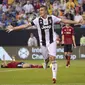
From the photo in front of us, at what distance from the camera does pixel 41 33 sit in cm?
1441

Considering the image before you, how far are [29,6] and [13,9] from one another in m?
1.22

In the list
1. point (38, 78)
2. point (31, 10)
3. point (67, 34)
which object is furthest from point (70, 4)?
point (38, 78)

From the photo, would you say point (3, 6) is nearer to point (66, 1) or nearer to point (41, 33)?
point (66, 1)

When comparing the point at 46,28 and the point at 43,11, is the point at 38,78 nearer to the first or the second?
the point at 46,28

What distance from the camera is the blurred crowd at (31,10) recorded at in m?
31.4

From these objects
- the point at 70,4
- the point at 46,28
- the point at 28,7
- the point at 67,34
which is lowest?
the point at 67,34

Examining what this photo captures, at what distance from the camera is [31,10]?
1297 inches

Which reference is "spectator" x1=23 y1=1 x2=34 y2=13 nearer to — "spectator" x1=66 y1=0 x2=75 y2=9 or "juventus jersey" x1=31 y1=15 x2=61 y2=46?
"spectator" x1=66 y1=0 x2=75 y2=9

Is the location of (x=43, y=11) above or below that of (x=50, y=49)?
above

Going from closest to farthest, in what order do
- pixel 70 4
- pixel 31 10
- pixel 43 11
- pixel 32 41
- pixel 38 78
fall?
pixel 43 11 → pixel 38 78 → pixel 32 41 → pixel 70 4 → pixel 31 10

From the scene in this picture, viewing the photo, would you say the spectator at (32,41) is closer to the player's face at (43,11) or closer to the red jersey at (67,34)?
the red jersey at (67,34)

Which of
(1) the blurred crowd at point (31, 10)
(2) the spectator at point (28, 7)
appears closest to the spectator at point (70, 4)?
(1) the blurred crowd at point (31, 10)

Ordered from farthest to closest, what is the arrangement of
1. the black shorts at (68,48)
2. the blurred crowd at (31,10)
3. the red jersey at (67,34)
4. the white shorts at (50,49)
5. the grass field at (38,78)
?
the blurred crowd at (31,10)
the black shorts at (68,48)
the red jersey at (67,34)
the grass field at (38,78)
the white shorts at (50,49)

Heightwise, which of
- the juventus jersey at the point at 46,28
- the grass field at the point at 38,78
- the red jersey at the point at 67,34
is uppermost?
the juventus jersey at the point at 46,28
